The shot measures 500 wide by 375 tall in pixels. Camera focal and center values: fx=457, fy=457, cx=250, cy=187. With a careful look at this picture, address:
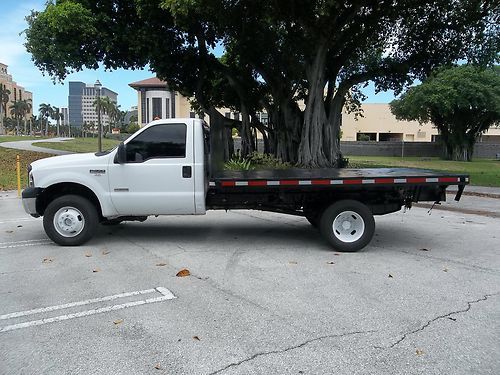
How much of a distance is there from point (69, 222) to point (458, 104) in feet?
→ 122

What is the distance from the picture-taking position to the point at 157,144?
7.00 meters

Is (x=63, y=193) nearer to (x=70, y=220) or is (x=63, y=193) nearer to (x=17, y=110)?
(x=70, y=220)

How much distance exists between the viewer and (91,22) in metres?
18.1

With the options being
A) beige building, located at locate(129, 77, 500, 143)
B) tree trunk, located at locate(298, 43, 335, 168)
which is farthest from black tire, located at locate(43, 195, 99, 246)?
beige building, located at locate(129, 77, 500, 143)

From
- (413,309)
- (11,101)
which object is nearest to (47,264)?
(413,309)

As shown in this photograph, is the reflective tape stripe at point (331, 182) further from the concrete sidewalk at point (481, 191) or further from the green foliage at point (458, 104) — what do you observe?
the green foliage at point (458, 104)

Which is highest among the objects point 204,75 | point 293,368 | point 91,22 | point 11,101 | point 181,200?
point 11,101

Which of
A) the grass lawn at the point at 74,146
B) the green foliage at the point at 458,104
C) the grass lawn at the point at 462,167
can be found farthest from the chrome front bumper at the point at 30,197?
the green foliage at the point at 458,104

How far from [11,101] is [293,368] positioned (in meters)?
156

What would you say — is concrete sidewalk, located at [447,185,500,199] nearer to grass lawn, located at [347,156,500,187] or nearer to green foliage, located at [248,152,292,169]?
grass lawn, located at [347,156,500,187]

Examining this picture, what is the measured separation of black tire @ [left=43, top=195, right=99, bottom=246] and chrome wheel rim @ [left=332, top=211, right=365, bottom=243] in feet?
12.2

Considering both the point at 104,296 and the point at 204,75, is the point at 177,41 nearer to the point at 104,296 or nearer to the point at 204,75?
the point at 204,75

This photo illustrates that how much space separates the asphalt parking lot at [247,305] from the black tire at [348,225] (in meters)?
0.17

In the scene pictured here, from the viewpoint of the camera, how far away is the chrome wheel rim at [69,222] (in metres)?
7.03
